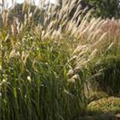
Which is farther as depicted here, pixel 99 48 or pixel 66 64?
pixel 99 48

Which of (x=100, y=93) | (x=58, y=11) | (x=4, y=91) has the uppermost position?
(x=58, y=11)

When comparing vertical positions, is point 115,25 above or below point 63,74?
above

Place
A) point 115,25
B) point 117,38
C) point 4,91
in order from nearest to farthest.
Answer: point 4,91 → point 117,38 → point 115,25

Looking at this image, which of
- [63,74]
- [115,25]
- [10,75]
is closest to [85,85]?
[63,74]

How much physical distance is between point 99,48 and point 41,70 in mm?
2569

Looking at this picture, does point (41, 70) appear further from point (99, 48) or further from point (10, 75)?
point (99, 48)

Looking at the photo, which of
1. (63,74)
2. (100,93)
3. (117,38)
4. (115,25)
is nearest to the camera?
(63,74)

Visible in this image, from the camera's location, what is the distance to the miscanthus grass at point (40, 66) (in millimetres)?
3852

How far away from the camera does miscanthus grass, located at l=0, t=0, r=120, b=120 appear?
12.6ft

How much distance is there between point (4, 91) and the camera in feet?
12.4

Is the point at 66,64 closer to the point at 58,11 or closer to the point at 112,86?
the point at 58,11

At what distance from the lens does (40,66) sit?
4109mm

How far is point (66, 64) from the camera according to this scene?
14.5ft

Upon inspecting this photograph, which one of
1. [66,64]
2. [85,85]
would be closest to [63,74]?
[66,64]
